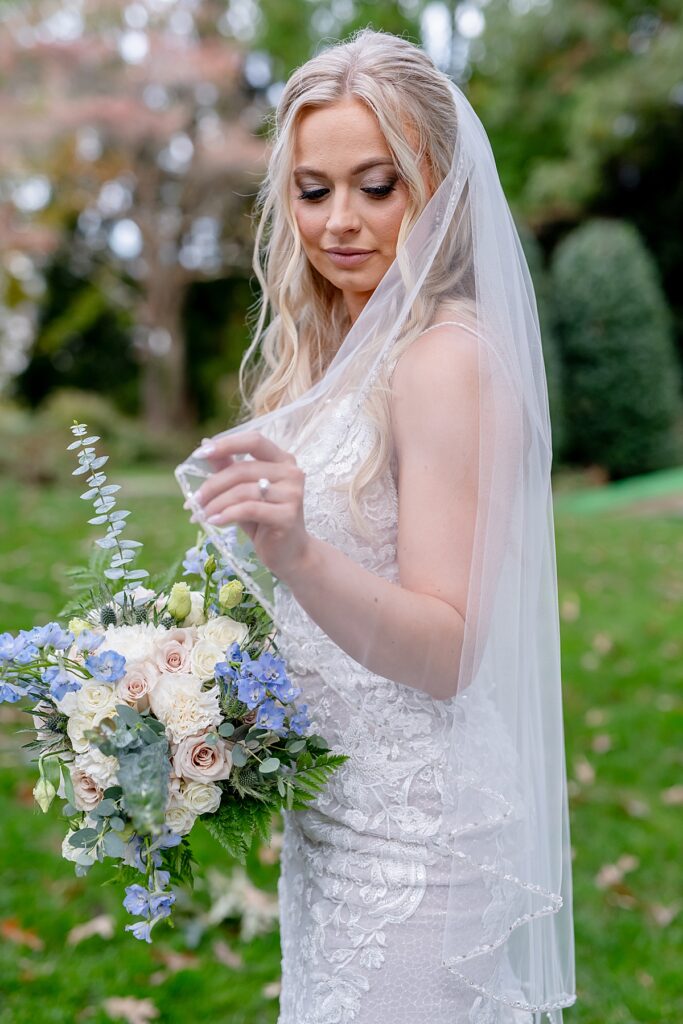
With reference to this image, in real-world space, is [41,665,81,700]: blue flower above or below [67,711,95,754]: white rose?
above

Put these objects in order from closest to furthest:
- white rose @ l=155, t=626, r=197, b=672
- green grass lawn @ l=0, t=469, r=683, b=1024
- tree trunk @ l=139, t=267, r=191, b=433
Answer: white rose @ l=155, t=626, r=197, b=672, green grass lawn @ l=0, t=469, r=683, b=1024, tree trunk @ l=139, t=267, r=191, b=433

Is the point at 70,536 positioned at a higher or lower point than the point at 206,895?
lower

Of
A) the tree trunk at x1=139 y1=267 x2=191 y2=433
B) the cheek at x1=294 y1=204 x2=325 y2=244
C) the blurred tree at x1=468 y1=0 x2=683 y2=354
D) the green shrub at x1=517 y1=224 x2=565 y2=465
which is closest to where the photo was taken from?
the cheek at x1=294 y1=204 x2=325 y2=244

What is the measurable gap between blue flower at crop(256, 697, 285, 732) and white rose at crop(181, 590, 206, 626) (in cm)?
26

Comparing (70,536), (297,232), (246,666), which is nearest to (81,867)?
(246,666)

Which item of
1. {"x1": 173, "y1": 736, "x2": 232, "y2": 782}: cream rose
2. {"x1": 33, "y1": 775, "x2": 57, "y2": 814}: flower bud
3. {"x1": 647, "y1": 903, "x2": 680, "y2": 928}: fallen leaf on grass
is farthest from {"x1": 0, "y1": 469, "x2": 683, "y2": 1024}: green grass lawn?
{"x1": 173, "y1": 736, "x2": 232, "y2": 782}: cream rose

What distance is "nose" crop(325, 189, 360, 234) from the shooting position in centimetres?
195

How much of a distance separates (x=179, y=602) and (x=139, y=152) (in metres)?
21.3

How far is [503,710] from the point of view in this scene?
2.01 m

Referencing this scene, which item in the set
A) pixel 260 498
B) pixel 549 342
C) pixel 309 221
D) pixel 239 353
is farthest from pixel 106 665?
pixel 239 353

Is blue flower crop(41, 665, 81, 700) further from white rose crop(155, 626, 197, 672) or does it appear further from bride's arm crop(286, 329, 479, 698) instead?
bride's arm crop(286, 329, 479, 698)

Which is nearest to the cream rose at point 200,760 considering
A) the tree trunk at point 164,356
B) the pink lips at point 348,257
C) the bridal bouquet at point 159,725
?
the bridal bouquet at point 159,725

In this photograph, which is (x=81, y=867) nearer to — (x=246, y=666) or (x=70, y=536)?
(x=246, y=666)

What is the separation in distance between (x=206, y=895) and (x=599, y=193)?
19134 mm
